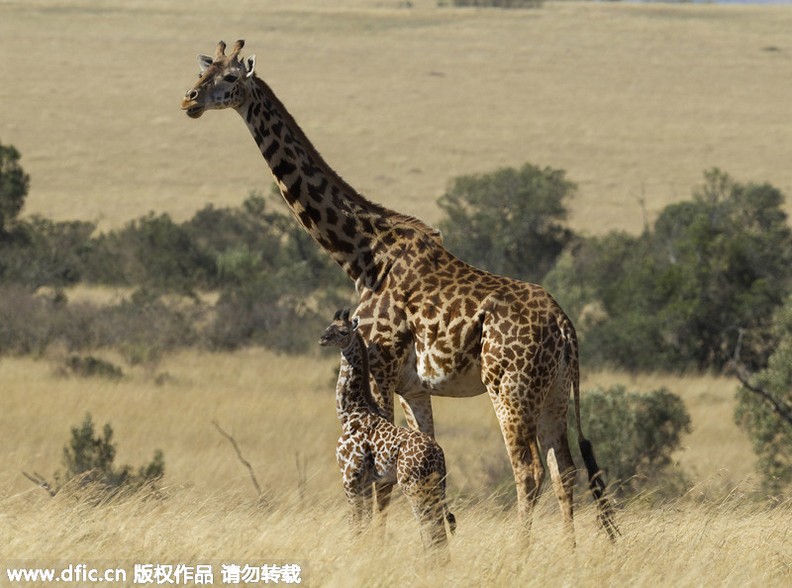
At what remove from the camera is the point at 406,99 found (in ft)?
281

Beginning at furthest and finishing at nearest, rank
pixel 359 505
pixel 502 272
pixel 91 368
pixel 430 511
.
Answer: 1. pixel 502 272
2. pixel 91 368
3. pixel 359 505
4. pixel 430 511

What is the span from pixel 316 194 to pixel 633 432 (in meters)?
10.2

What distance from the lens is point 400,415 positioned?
71.0 feet

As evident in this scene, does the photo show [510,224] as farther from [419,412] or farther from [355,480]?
[355,480]

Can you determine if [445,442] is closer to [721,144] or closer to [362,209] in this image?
[362,209]

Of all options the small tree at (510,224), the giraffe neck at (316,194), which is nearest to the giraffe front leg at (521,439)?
the giraffe neck at (316,194)

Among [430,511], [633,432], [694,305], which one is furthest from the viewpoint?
[694,305]

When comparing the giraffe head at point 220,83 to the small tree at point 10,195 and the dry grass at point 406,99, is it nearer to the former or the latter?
the small tree at point 10,195

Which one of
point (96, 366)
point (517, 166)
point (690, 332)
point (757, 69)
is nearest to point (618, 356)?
point (690, 332)

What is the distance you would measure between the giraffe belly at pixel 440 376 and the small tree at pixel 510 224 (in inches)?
1055

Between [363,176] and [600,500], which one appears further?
[363,176]

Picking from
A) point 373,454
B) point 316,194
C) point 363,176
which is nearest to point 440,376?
point 373,454

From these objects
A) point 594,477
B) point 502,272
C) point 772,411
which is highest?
point 594,477

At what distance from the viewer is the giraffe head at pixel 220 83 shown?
8680 mm
